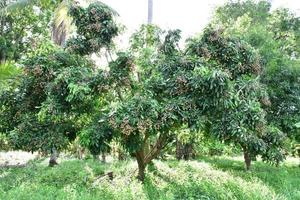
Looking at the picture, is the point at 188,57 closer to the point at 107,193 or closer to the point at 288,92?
the point at 107,193

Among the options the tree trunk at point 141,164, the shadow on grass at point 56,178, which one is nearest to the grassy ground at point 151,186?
the shadow on grass at point 56,178

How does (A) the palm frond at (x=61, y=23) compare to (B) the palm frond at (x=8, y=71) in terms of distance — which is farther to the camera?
(A) the palm frond at (x=61, y=23)

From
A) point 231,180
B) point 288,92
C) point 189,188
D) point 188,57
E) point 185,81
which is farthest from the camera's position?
point 288,92

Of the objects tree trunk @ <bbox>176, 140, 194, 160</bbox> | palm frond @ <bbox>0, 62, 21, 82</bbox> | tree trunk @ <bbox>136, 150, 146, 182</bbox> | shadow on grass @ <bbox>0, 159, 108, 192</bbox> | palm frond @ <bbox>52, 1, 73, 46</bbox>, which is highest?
palm frond @ <bbox>52, 1, 73, 46</bbox>

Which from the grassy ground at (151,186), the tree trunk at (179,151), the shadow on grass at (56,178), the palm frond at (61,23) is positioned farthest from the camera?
the tree trunk at (179,151)

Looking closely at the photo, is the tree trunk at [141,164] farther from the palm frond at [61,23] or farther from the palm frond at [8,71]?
the palm frond at [61,23]

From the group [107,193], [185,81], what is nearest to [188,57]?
[185,81]

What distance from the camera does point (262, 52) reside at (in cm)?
1230

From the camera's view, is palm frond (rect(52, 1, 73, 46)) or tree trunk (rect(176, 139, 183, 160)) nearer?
palm frond (rect(52, 1, 73, 46))

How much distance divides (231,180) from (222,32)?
361cm

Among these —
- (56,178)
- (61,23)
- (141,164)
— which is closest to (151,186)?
(141,164)

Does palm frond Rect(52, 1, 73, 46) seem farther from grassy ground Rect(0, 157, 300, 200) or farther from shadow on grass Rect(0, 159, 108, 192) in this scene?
grassy ground Rect(0, 157, 300, 200)

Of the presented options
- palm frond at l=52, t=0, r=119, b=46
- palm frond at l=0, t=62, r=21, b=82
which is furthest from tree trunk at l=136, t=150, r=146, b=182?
palm frond at l=52, t=0, r=119, b=46

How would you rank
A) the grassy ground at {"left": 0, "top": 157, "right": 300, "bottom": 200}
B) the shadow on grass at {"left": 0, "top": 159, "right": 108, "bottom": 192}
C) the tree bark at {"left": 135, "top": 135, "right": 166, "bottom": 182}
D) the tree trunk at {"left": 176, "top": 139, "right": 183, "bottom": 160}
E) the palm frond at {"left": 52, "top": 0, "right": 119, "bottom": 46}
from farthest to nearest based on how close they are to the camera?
1. the tree trunk at {"left": 176, "top": 139, "right": 183, "bottom": 160}
2. the palm frond at {"left": 52, "top": 0, "right": 119, "bottom": 46}
3. the tree bark at {"left": 135, "top": 135, "right": 166, "bottom": 182}
4. the shadow on grass at {"left": 0, "top": 159, "right": 108, "bottom": 192}
5. the grassy ground at {"left": 0, "top": 157, "right": 300, "bottom": 200}
